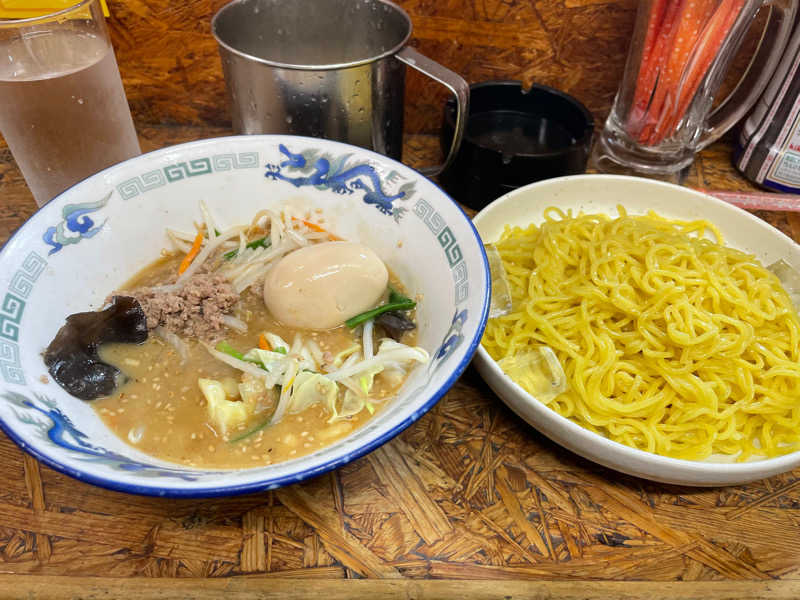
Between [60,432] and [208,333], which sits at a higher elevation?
[60,432]

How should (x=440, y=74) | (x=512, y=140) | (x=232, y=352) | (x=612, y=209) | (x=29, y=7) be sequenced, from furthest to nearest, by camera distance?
(x=512, y=140)
(x=612, y=209)
(x=29, y=7)
(x=440, y=74)
(x=232, y=352)

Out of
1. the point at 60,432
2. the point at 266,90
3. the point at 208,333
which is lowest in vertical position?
the point at 208,333

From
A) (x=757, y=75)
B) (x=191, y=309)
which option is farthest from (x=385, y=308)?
(x=757, y=75)

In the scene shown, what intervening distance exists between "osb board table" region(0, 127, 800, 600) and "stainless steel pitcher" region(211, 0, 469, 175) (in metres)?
1.00

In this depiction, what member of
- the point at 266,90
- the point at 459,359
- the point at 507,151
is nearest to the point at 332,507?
the point at 459,359

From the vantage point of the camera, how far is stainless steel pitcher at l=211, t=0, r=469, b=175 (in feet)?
5.54

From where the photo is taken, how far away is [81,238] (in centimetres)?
144

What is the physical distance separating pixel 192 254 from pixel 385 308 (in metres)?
0.58

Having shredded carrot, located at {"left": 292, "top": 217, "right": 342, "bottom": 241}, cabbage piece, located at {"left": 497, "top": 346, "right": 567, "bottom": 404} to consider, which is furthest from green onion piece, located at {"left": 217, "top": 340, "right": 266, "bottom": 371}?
cabbage piece, located at {"left": 497, "top": 346, "right": 567, "bottom": 404}

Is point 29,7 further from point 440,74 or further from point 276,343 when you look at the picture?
point 276,343

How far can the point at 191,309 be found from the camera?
1450 mm

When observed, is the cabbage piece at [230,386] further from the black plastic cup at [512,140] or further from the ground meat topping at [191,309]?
the black plastic cup at [512,140]

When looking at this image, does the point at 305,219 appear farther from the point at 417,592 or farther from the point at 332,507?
the point at 417,592

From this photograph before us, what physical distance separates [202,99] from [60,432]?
66.0 inches
